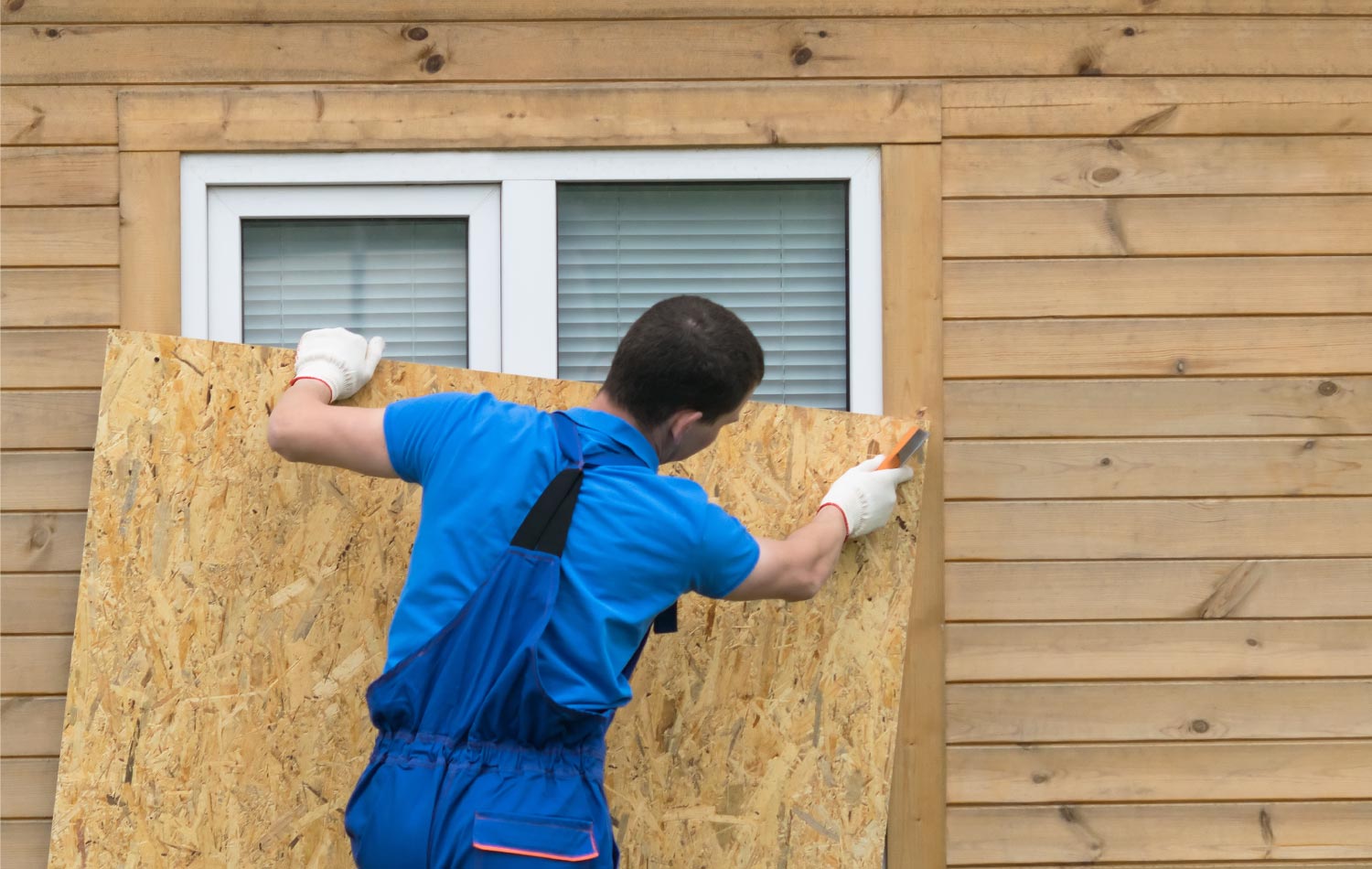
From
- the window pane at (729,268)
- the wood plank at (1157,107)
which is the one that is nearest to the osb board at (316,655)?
the window pane at (729,268)

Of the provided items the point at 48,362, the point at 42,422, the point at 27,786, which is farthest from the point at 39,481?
the point at 27,786

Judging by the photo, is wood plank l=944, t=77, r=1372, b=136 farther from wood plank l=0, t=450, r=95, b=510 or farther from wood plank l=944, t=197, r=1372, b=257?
wood plank l=0, t=450, r=95, b=510

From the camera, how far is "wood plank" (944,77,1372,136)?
2633mm

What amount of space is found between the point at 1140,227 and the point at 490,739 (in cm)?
193

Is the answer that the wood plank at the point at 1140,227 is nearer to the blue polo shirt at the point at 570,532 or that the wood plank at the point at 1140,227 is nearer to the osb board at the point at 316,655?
the osb board at the point at 316,655

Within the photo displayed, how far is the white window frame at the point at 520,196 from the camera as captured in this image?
8.57 feet

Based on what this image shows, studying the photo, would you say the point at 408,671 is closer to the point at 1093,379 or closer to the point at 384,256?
the point at 384,256

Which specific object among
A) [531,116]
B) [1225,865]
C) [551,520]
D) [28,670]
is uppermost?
[531,116]

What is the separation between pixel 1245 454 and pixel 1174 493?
0.65 ft

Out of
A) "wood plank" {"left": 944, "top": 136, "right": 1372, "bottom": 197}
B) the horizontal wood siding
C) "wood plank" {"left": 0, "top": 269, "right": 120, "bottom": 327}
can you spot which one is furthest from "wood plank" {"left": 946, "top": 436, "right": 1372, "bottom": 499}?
"wood plank" {"left": 0, "top": 269, "right": 120, "bottom": 327}

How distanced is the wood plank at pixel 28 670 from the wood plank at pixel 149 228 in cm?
78

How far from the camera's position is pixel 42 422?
8.46ft

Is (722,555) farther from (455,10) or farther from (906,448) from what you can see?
(455,10)

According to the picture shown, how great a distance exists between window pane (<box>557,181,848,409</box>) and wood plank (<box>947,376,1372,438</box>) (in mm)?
352
